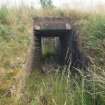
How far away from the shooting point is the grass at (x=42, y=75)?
15.2 feet

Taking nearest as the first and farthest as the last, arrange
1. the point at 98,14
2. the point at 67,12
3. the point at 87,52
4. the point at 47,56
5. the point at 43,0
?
the point at 87,52 < the point at 98,14 < the point at 67,12 < the point at 43,0 < the point at 47,56

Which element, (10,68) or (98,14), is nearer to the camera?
(10,68)

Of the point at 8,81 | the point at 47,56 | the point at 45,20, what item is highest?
the point at 45,20

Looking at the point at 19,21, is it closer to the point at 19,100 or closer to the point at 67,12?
the point at 67,12

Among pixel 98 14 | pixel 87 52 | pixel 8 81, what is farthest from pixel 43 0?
pixel 8 81

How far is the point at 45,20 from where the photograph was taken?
32.0ft

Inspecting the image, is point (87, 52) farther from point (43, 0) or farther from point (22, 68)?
point (43, 0)

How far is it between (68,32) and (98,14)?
122 centimetres

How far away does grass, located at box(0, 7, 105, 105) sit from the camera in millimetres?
4625

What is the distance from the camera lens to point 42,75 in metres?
9.27

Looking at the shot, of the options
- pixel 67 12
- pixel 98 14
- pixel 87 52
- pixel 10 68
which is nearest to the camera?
pixel 10 68

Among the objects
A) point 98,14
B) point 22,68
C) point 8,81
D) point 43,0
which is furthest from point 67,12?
point 8,81

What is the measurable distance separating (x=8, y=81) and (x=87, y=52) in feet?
9.95

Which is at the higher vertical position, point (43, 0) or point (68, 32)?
point (43, 0)
